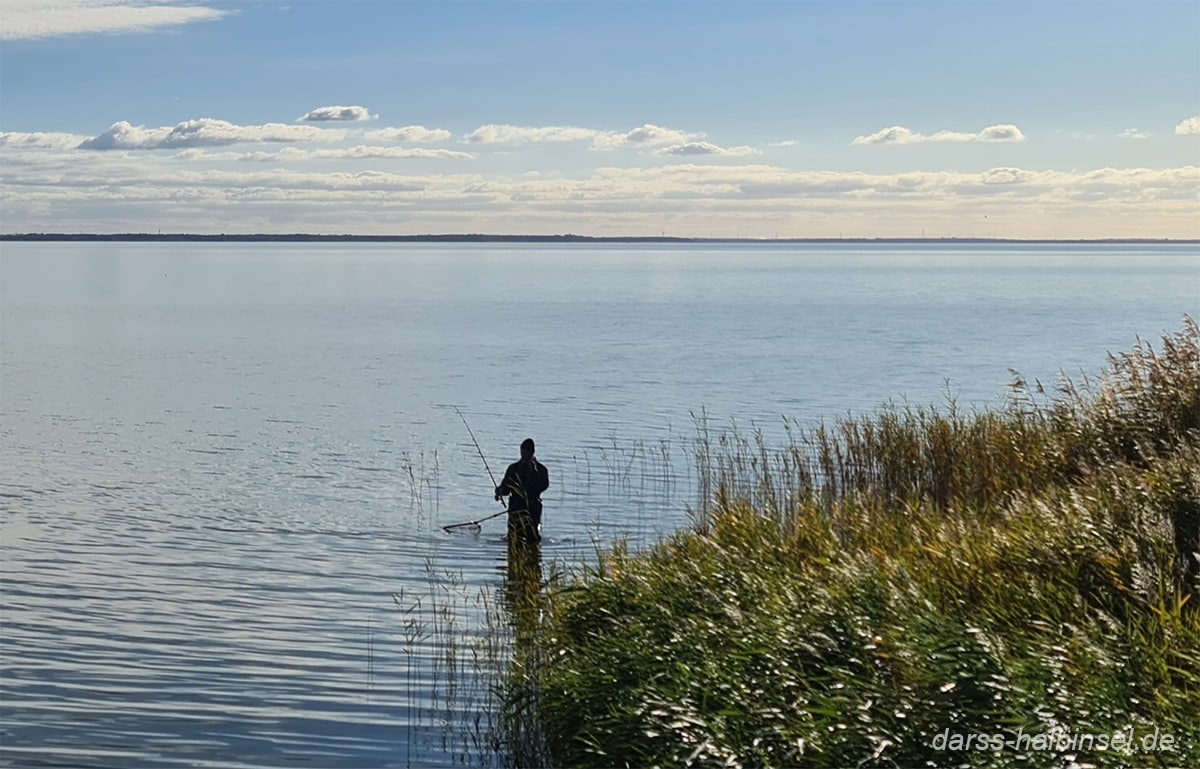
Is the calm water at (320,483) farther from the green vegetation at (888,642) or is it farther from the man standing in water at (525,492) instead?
the green vegetation at (888,642)

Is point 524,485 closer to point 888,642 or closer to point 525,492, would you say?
point 525,492

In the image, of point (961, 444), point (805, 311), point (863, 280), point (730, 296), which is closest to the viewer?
point (961, 444)

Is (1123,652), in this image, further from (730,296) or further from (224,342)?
(730,296)

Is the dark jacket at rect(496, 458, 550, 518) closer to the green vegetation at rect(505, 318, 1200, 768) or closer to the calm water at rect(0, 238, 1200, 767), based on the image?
the calm water at rect(0, 238, 1200, 767)

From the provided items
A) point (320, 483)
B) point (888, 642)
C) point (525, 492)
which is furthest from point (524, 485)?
point (888, 642)

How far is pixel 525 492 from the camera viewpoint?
66.0 ft

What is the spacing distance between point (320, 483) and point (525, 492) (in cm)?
935

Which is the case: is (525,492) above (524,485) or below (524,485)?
below

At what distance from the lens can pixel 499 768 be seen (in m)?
11.5

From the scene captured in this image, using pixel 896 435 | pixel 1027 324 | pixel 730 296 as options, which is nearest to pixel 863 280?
pixel 730 296

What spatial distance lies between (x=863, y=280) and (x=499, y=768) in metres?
179

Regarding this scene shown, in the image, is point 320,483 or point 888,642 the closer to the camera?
point 888,642

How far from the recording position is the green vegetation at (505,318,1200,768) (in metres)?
8.62

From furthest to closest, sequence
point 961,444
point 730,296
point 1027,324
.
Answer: point 730,296 → point 1027,324 → point 961,444
